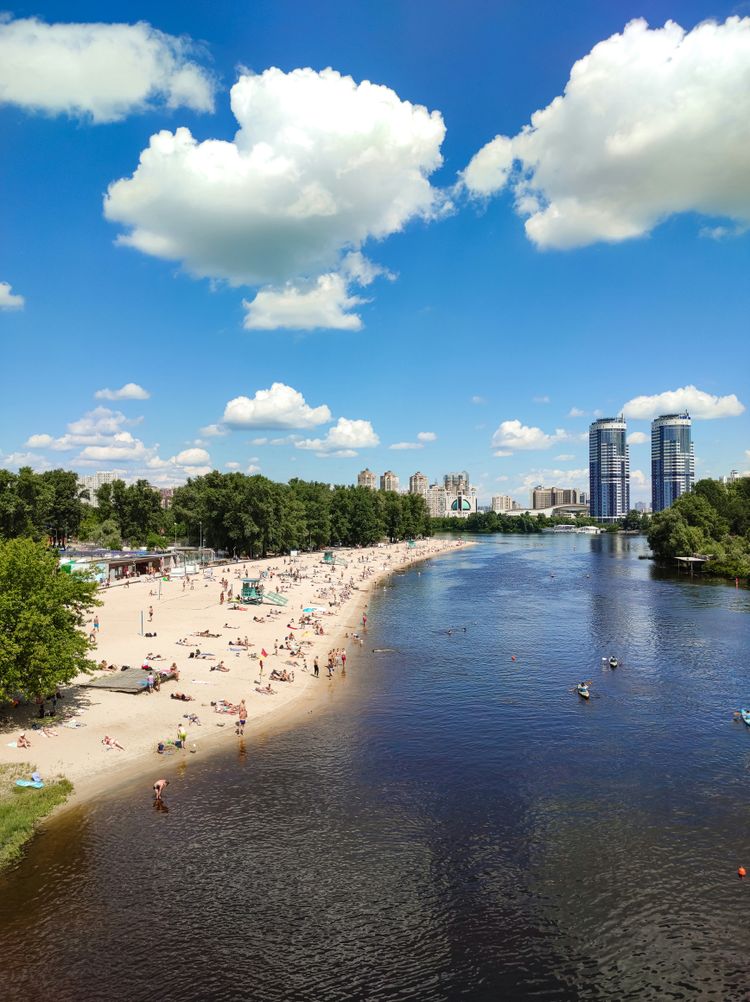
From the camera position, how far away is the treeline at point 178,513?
104 meters

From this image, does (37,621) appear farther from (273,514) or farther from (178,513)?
(178,513)

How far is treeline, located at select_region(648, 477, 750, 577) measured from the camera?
392 feet

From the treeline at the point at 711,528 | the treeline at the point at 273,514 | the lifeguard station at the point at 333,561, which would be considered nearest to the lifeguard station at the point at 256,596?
the treeline at the point at 273,514

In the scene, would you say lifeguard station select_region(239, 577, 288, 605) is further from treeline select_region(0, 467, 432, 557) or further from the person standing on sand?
the person standing on sand

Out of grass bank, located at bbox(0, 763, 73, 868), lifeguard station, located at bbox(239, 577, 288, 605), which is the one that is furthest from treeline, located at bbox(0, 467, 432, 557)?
grass bank, located at bbox(0, 763, 73, 868)

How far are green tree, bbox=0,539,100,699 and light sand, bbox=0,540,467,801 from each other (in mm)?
3141

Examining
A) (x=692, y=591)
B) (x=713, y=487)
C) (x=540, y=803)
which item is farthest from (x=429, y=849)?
(x=713, y=487)

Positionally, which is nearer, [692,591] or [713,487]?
[692,591]

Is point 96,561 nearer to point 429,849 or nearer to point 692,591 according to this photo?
point 429,849

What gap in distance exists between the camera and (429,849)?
23.7 meters

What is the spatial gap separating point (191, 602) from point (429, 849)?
5835cm

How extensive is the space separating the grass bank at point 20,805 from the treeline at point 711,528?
114697mm

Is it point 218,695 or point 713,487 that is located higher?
point 713,487

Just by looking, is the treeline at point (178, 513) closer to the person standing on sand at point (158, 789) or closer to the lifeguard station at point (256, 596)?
the lifeguard station at point (256, 596)
